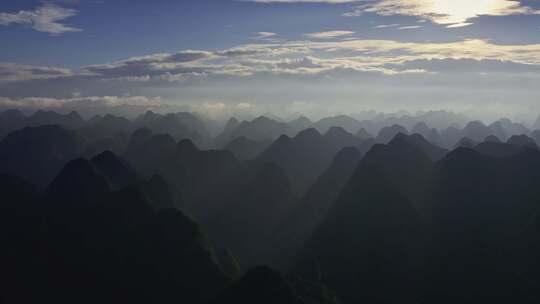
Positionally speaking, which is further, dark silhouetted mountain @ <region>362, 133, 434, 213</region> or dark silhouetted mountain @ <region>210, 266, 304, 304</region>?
dark silhouetted mountain @ <region>362, 133, 434, 213</region>

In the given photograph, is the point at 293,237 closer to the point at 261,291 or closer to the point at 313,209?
the point at 313,209

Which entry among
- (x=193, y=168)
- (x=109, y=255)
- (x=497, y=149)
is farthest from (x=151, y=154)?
(x=497, y=149)

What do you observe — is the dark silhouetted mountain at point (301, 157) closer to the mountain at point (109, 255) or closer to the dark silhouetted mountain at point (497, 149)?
the dark silhouetted mountain at point (497, 149)

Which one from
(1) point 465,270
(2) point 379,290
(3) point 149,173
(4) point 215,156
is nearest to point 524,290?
(1) point 465,270

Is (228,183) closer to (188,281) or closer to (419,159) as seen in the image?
(419,159)

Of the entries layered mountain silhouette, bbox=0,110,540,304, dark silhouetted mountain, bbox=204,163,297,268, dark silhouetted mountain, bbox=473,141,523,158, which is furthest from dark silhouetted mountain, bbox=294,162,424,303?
dark silhouetted mountain, bbox=473,141,523,158

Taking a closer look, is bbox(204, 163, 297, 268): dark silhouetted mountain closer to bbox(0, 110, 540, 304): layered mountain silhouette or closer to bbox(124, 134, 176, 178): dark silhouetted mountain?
bbox(0, 110, 540, 304): layered mountain silhouette
